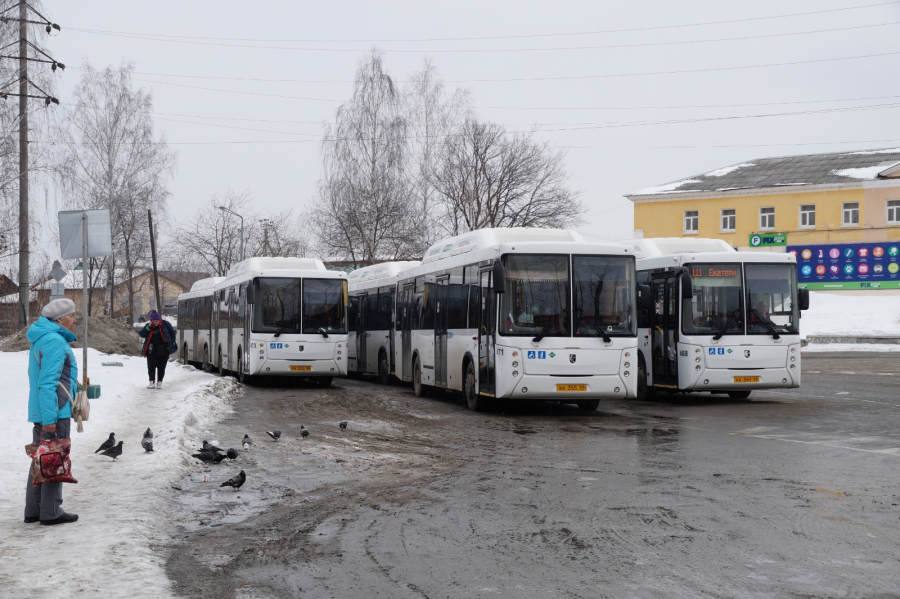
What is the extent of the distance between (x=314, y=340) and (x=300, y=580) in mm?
18595

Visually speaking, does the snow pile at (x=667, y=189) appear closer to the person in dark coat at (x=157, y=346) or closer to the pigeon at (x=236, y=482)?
the person in dark coat at (x=157, y=346)

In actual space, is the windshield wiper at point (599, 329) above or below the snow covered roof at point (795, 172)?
below

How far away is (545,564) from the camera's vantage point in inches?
247

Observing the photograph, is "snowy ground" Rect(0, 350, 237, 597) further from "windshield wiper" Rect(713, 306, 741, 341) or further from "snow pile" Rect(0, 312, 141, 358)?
"snow pile" Rect(0, 312, 141, 358)

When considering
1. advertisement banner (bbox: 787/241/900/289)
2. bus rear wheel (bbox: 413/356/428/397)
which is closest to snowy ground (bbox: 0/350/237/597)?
bus rear wheel (bbox: 413/356/428/397)

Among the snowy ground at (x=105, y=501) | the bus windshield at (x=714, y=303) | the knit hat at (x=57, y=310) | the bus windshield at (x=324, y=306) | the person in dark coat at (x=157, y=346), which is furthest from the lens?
the bus windshield at (x=324, y=306)

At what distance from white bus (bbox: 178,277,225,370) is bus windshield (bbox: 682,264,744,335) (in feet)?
56.4

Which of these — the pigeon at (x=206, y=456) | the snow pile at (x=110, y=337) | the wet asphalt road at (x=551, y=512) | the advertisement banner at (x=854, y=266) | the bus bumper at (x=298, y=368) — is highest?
the advertisement banner at (x=854, y=266)

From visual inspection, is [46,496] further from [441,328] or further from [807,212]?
[807,212]

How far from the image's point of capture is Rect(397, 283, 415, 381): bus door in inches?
897

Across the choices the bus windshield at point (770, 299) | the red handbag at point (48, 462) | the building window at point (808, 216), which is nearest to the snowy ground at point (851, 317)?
the building window at point (808, 216)

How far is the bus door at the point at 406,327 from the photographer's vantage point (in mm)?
22781

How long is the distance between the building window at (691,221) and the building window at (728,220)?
1.57m

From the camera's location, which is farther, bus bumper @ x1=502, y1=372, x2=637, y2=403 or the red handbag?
bus bumper @ x1=502, y1=372, x2=637, y2=403
